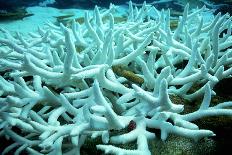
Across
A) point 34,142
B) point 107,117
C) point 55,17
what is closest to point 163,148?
point 107,117

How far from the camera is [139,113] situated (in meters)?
2.04

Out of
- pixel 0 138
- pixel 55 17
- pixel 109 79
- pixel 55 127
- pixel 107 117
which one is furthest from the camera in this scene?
pixel 55 17

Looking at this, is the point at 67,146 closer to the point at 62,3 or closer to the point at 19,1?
the point at 62,3

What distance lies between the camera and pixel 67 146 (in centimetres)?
221

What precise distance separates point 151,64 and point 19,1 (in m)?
10.1

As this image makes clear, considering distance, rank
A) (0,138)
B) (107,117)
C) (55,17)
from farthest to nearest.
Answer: (55,17) → (0,138) → (107,117)

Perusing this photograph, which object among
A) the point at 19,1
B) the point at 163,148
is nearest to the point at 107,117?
the point at 163,148

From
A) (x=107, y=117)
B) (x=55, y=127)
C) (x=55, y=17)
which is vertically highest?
(x=107, y=117)

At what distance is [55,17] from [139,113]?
26.2 ft

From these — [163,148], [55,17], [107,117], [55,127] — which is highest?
[107,117]

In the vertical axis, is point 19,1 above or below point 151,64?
below

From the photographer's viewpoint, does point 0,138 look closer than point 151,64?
No

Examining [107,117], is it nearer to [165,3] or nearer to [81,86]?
[81,86]

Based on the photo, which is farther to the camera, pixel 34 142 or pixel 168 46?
pixel 168 46
